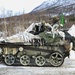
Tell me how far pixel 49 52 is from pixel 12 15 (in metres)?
23.0

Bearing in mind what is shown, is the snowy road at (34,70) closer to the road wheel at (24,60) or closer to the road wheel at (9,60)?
the road wheel at (9,60)

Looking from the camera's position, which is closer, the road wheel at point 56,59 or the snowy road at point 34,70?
the snowy road at point 34,70

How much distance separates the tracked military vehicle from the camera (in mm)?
12242

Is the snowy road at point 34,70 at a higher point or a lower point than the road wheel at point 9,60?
lower

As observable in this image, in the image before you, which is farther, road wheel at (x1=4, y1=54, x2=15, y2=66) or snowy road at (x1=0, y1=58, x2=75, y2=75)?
road wheel at (x1=4, y1=54, x2=15, y2=66)

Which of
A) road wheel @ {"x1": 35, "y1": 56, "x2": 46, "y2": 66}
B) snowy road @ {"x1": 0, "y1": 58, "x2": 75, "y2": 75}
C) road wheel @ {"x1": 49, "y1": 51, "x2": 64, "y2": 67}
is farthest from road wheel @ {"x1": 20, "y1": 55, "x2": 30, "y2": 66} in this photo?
road wheel @ {"x1": 49, "y1": 51, "x2": 64, "y2": 67}

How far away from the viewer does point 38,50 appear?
12359 millimetres

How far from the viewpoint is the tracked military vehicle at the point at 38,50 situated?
1224cm

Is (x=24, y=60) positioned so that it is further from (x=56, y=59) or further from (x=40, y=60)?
(x=56, y=59)

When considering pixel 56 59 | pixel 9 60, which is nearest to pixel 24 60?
pixel 9 60

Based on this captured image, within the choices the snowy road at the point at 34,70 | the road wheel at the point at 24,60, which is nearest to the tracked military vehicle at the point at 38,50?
the road wheel at the point at 24,60

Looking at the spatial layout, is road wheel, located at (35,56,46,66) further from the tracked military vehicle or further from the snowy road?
the snowy road

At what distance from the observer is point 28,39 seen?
40.2 feet

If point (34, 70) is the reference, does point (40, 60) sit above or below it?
above
